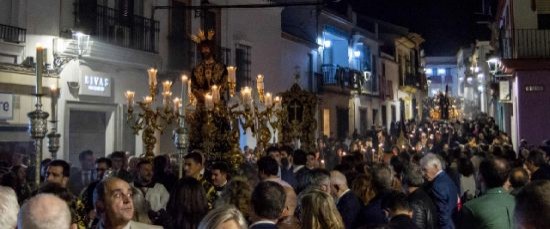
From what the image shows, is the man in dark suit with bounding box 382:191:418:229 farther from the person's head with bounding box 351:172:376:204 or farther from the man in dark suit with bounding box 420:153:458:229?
the man in dark suit with bounding box 420:153:458:229

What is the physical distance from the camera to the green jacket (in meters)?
5.91

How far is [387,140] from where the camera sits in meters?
25.4

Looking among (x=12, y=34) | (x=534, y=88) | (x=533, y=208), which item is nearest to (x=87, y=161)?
(x=12, y=34)

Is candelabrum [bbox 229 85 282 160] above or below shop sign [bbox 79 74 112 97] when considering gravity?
below

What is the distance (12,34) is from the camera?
13.9 metres

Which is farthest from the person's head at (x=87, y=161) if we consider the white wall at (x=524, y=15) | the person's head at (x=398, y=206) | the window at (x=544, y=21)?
the window at (x=544, y=21)

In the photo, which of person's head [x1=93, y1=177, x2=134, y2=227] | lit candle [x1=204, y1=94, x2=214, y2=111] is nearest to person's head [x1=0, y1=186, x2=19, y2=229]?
person's head [x1=93, y1=177, x2=134, y2=227]

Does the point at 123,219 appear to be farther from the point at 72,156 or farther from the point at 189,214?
the point at 72,156

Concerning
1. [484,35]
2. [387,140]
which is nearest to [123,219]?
[387,140]

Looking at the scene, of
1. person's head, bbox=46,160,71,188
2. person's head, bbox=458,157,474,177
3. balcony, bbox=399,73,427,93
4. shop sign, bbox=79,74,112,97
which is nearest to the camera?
person's head, bbox=46,160,71,188

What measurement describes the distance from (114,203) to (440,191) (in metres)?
4.04

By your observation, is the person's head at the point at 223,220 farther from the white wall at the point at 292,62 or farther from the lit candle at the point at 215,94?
the white wall at the point at 292,62

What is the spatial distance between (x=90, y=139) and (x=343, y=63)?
22.2m

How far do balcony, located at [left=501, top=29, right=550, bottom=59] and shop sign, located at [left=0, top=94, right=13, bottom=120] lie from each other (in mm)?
16499
